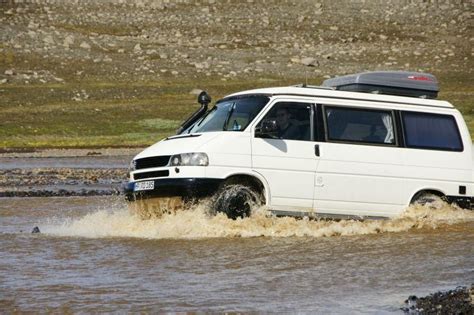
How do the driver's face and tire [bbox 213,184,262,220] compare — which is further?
the driver's face

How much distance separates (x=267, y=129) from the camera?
15.4 meters

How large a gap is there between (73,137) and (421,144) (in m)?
25.1

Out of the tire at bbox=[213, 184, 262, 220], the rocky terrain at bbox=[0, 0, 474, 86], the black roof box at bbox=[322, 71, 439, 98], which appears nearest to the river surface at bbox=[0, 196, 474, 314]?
the tire at bbox=[213, 184, 262, 220]

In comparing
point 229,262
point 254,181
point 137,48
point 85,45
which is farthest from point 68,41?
point 229,262

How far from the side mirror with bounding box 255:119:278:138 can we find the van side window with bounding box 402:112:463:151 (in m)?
2.04

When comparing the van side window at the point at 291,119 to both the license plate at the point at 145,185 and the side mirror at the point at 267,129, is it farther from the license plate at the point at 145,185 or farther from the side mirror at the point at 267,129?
the license plate at the point at 145,185

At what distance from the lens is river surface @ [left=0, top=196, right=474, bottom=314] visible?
11094mm

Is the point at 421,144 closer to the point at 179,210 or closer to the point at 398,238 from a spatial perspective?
the point at 398,238

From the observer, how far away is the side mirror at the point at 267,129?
50.6ft

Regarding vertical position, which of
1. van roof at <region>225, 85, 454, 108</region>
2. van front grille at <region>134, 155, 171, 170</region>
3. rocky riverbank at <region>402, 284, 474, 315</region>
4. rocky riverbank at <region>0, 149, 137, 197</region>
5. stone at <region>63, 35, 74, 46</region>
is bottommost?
rocky riverbank at <region>0, 149, 137, 197</region>

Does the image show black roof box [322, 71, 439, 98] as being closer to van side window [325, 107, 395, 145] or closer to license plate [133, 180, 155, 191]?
van side window [325, 107, 395, 145]

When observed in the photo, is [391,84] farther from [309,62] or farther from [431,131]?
[309,62]

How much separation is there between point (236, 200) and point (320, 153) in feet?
4.30

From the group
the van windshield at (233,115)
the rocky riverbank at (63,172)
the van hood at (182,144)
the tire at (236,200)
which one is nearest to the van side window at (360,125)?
the van windshield at (233,115)
